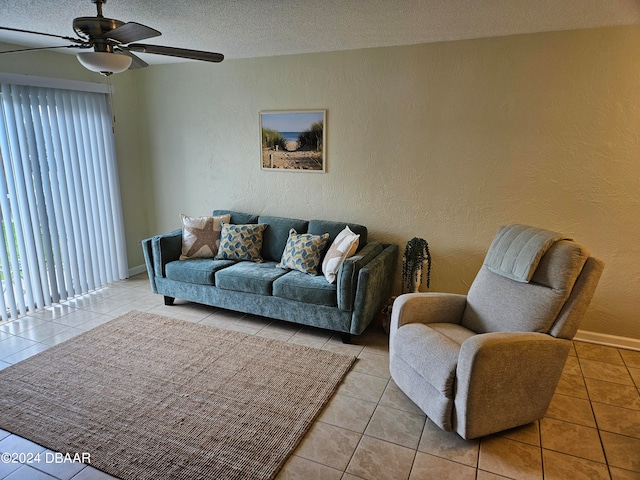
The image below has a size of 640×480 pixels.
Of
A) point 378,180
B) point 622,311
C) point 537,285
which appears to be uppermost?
point 378,180

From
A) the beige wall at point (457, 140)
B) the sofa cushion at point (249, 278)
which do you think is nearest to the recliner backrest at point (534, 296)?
the beige wall at point (457, 140)

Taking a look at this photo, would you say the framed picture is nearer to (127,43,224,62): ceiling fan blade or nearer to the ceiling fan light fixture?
(127,43,224,62): ceiling fan blade

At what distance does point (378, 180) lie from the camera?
3805mm

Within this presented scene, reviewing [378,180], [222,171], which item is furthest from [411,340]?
[222,171]

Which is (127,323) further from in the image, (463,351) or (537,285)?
(537,285)

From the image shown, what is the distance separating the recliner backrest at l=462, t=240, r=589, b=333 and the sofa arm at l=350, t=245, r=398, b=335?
0.79 meters

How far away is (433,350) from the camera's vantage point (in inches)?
90.0

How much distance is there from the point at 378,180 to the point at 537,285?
179 centimetres

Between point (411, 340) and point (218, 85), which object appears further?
point (218, 85)

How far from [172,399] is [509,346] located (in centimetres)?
200

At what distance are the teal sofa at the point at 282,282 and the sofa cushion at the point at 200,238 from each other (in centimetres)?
7

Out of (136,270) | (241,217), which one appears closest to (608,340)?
(241,217)

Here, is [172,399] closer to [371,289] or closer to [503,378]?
[371,289]

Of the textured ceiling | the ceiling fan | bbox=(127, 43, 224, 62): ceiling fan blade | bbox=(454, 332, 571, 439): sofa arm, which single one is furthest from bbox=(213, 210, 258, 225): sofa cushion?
bbox=(454, 332, 571, 439): sofa arm
